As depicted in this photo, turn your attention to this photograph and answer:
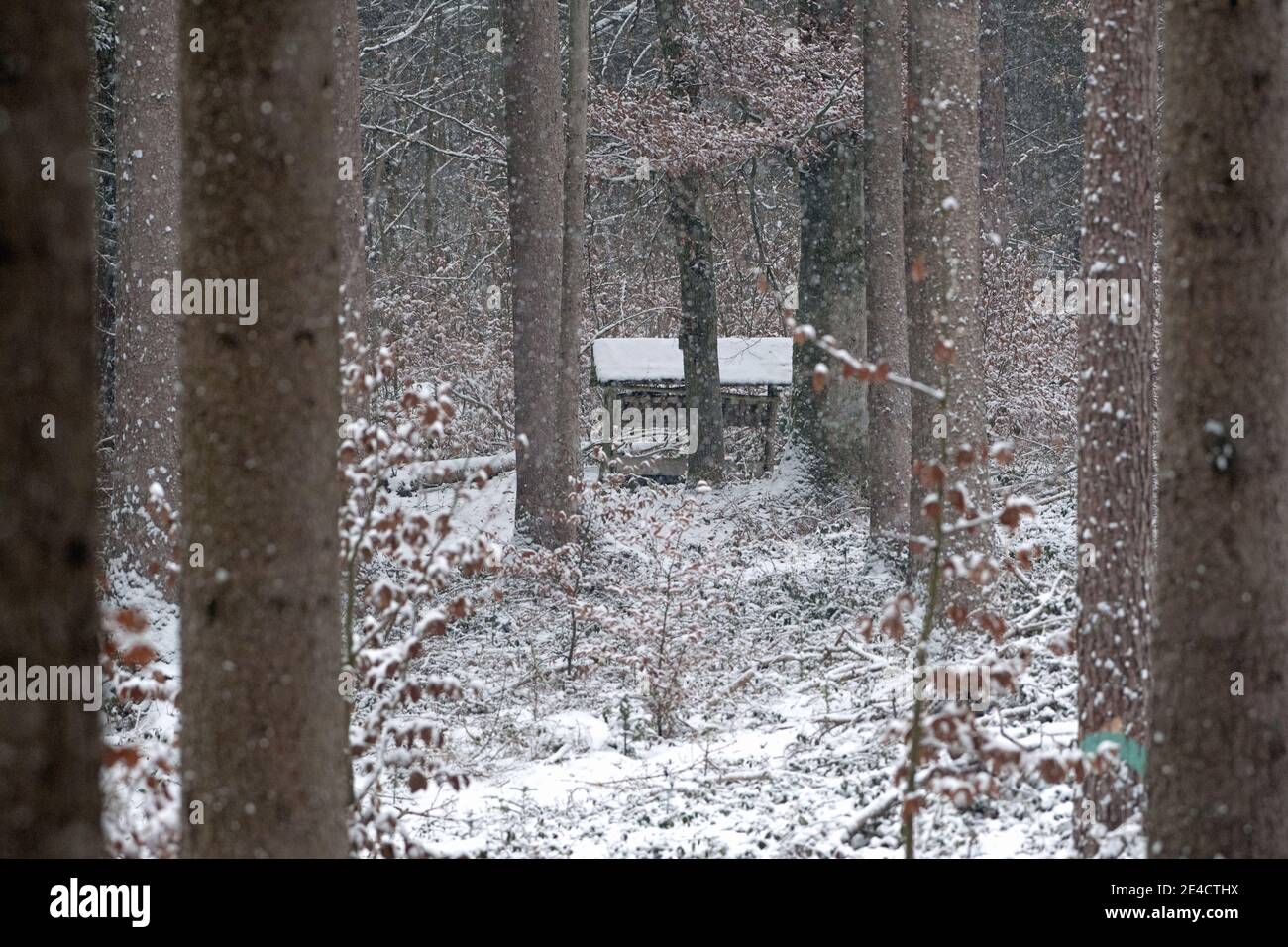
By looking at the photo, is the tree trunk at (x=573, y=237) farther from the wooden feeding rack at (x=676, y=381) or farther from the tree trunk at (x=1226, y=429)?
the tree trunk at (x=1226, y=429)

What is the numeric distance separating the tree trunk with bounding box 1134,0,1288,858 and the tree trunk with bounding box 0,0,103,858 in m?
3.32

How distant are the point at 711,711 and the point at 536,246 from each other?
22.0 ft

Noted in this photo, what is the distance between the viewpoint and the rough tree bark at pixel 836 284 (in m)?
17.9

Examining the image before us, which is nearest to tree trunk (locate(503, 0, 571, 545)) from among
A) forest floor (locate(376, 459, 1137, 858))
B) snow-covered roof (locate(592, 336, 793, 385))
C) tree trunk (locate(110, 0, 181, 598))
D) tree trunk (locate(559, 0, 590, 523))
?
tree trunk (locate(559, 0, 590, 523))

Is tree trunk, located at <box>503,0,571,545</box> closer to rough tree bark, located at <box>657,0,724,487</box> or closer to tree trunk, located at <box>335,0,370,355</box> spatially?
tree trunk, located at <box>335,0,370,355</box>

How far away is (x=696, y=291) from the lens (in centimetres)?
1969

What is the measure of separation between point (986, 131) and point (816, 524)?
297 inches

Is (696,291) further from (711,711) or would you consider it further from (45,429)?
(45,429)

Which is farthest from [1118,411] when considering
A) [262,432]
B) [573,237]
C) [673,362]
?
[673,362]

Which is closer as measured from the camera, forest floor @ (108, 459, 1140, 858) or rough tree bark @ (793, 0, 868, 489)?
forest floor @ (108, 459, 1140, 858)

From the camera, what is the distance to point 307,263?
12.7 feet

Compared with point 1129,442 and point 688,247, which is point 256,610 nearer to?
point 1129,442

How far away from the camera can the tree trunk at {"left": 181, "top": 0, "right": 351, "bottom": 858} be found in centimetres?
380

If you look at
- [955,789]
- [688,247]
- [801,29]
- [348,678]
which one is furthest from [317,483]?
[688,247]
